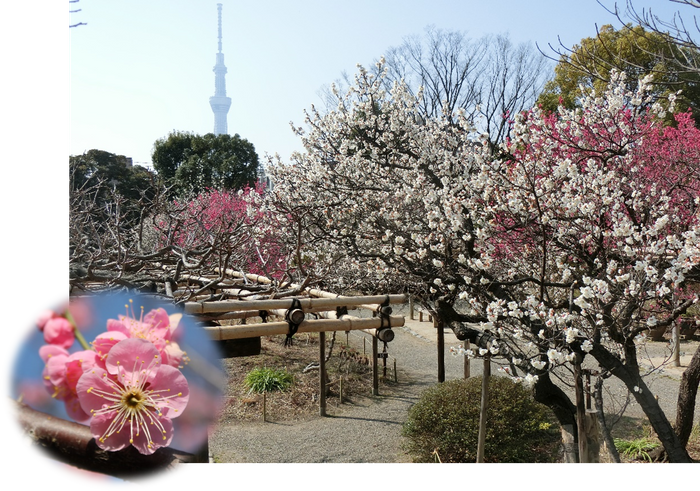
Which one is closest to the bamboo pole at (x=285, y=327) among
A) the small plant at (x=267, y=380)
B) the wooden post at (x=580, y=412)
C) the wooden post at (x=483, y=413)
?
the wooden post at (x=580, y=412)

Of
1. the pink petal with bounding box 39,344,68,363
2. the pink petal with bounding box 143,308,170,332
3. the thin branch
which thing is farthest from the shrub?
the pink petal with bounding box 39,344,68,363

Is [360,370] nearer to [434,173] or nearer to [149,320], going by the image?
[434,173]

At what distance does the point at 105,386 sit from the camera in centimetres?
108

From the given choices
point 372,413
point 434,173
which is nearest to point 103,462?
point 434,173

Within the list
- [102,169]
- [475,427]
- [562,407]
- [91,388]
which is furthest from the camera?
[102,169]

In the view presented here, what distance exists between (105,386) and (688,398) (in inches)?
139

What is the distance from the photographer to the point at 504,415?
144 inches

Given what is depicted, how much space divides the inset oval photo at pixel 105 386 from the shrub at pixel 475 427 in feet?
9.19

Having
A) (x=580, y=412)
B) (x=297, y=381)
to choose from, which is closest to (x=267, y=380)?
(x=297, y=381)

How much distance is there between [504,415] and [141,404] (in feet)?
10.1

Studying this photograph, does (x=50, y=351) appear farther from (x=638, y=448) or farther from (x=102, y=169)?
(x=638, y=448)

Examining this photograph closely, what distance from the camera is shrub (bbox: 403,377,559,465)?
11.7ft

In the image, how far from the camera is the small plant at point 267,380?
5.43 metres

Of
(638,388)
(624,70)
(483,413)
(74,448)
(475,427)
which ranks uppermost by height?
(624,70)
